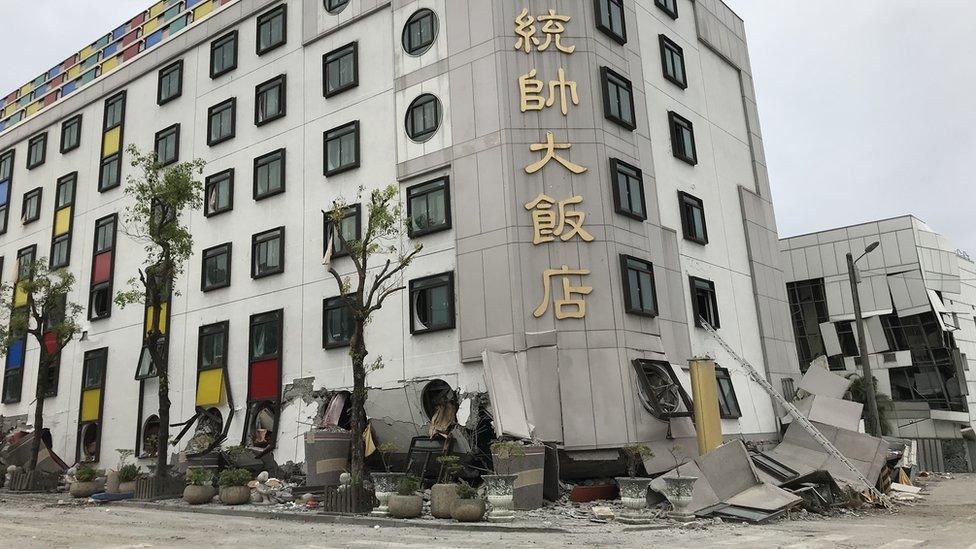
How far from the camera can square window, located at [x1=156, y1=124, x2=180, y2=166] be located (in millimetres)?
31766

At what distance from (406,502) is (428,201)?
→ 32.7ft

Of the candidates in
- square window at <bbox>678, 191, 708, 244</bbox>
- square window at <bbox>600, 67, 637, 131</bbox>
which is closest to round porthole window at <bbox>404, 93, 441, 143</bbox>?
square window at <bbox>600, 67, 637, 131</bbox>

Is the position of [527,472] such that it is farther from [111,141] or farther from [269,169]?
[111,141]

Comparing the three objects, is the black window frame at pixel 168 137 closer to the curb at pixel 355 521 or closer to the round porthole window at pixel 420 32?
the round porthole window at pixel 420 32

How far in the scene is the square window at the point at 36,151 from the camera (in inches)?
1544

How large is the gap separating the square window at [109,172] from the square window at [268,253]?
10958mm

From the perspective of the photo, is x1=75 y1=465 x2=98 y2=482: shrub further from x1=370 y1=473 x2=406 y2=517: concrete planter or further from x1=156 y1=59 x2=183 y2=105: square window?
x1=156 y1=59 x2=183 y2=105: square window

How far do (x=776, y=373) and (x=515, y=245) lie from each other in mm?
13129

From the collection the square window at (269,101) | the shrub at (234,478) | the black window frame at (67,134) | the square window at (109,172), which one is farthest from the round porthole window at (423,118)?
the black window frame at (67,134)

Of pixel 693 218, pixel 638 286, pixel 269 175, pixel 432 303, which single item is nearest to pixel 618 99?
pixel 693 218

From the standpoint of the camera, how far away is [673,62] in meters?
27.9

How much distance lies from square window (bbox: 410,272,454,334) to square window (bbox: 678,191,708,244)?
889 centimetres

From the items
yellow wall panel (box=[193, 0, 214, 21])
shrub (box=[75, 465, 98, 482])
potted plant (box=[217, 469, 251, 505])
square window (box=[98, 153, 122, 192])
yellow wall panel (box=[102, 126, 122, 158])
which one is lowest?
potted plant (box=[217, 469, 251, 505])

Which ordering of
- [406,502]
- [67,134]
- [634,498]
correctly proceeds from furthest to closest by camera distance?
[67,134], [406,502], [634,498]
